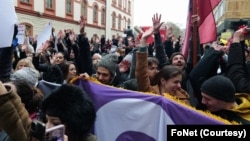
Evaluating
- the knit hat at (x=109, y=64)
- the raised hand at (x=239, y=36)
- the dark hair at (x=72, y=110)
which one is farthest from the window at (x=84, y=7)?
the dark hair at (x=72, y=110)

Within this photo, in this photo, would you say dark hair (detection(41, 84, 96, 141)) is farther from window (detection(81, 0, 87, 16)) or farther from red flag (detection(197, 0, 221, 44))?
window (detection(81, 0, 87, 16))

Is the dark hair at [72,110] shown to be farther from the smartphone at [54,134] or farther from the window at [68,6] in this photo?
the window at [68,6]

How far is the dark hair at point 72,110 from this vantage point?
77.1 inches

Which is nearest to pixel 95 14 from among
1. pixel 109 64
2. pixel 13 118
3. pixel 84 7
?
pixel 84 7

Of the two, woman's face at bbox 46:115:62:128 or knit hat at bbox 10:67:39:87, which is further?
knit hat at bbox 10:67:39:87

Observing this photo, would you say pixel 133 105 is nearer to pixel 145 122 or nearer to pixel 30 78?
pixel 145 122

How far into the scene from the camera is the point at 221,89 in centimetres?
240

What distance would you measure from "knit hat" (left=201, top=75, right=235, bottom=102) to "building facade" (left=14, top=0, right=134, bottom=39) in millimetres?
18162

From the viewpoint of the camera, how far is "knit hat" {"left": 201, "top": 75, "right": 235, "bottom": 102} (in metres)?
2.39

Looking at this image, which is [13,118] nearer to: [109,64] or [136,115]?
[136,115]

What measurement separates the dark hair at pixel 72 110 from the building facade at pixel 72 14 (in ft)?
60.1

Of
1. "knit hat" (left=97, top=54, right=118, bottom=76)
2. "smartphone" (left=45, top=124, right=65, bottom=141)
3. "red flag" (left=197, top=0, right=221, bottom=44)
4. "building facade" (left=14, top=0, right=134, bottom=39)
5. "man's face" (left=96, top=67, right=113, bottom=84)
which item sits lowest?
"smartphone" (left=45, top=124, right=65, bottom=141)

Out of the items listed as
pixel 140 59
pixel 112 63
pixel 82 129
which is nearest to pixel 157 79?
pixel 140 59

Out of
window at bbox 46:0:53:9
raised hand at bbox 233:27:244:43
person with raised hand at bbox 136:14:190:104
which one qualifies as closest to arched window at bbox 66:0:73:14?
window at bbox 46:0:53:9
